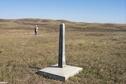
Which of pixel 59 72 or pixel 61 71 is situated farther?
pixel 61 71

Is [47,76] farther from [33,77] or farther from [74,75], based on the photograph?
[74,75]

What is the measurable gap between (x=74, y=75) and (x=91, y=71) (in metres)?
0.91

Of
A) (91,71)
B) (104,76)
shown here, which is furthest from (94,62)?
(104,76)

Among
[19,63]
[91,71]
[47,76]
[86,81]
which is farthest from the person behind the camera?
[19,63]

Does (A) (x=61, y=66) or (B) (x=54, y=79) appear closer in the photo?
(B) (x=54, y=79)

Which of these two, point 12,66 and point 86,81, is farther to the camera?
point 12,66

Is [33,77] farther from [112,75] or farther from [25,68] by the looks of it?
[112,75]

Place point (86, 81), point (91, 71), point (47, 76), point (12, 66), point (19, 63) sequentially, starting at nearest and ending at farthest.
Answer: point (86, 81) < point (47, 76) < point (91, 71) < point (12, 66) < point (19, 63)

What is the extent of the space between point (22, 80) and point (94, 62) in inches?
164

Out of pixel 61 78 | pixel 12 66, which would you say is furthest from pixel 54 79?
pixel 12 66

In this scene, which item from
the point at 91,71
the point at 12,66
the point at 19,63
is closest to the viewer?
the point at 91,71

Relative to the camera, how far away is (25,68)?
9.02m

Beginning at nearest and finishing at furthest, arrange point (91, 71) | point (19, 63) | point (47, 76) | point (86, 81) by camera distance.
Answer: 1. point (86, 81)
2. point (47, 76)
3. point (91, 71)
4. point (19, 63)

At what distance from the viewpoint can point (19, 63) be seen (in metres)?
9.98
